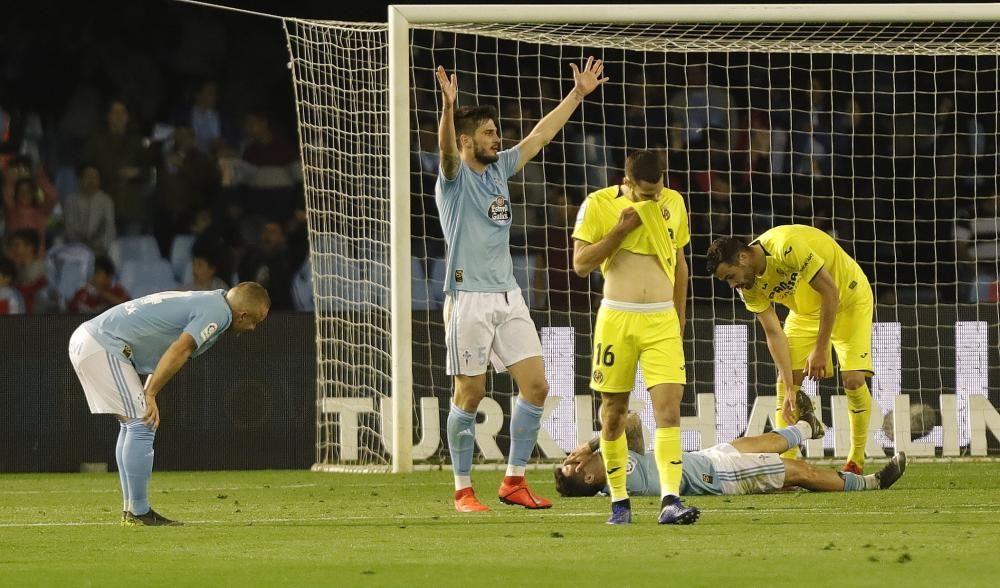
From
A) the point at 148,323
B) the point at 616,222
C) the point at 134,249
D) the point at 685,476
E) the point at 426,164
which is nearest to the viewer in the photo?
the point at 616,222

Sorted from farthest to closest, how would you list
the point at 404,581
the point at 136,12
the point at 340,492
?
the point at 136,12, the point at 340,492, the point at 404,581

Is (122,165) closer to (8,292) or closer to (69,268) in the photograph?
(69,268)

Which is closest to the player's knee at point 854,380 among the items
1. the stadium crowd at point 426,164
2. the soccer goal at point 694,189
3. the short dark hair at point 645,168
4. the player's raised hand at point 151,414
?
the soccer goal at point 694,189

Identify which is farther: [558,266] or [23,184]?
[23,184]

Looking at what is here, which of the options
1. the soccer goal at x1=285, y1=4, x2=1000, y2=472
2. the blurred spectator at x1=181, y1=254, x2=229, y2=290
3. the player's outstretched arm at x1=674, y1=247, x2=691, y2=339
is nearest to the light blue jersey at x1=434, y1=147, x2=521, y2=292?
the player's outstretched arm at x1=674, y1=247, x2=691, y2=339

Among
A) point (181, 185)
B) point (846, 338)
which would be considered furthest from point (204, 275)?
point (846, 338)

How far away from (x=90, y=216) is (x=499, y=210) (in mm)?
7431

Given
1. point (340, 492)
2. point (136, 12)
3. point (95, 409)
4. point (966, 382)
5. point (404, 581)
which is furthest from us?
point (136, 12)

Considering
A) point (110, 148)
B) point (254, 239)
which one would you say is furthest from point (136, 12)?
point (254, 239)

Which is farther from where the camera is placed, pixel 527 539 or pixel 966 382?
pixel 966 382

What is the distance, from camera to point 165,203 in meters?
15.4

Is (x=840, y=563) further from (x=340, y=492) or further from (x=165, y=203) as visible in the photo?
(x=165, y=203)

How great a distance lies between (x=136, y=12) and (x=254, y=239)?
2.79 metres

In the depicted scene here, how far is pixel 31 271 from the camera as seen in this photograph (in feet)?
48.5
